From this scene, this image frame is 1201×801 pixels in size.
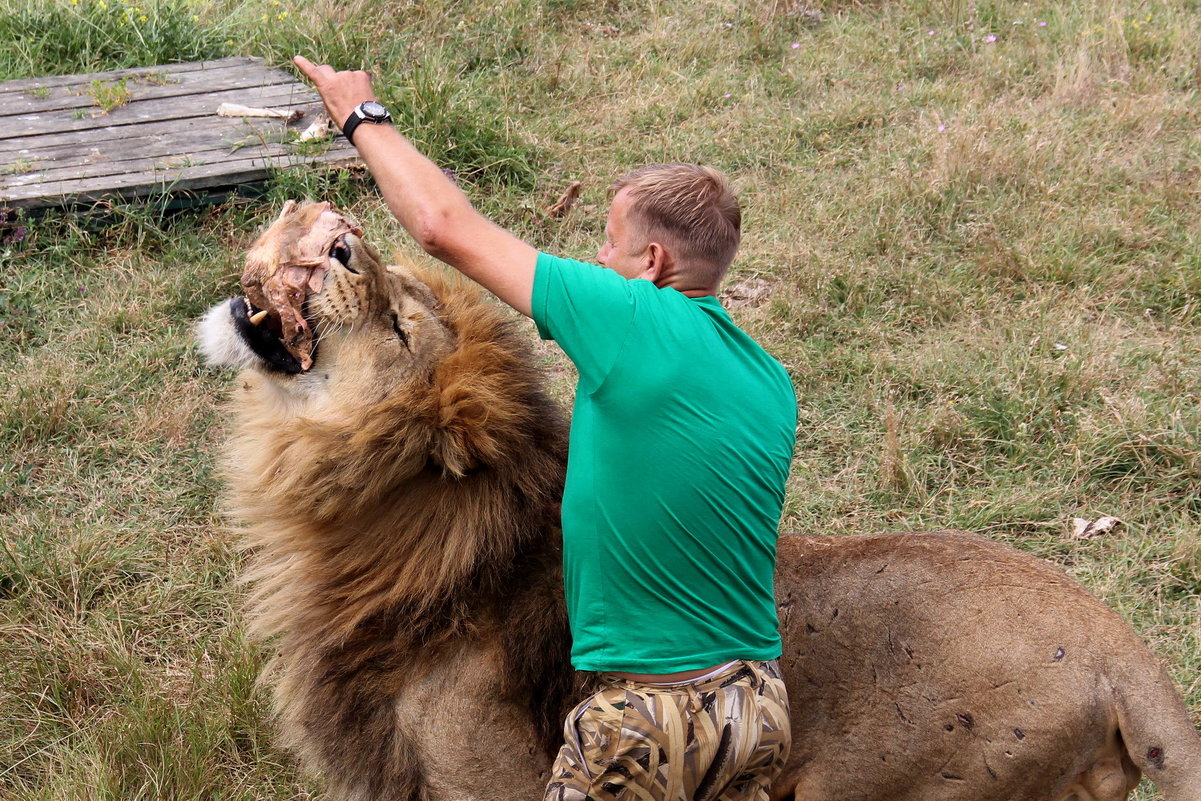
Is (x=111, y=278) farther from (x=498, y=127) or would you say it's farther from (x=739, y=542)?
(x=739, y=542)

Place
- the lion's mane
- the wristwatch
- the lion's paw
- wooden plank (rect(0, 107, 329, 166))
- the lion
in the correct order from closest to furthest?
1. the wristwatch
2. the lion
3. the lion's mane
4. the lion's paw
5. wooden plank (rect(0, 107, 329, 166))

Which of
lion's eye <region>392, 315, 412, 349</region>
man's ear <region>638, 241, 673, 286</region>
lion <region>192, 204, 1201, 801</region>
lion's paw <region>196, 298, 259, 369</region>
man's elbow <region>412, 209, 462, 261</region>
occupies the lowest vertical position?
lion <region>192, 204, 1201, 801</region>

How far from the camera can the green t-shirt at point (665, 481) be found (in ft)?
7.82

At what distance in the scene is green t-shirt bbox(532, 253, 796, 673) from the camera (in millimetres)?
2385

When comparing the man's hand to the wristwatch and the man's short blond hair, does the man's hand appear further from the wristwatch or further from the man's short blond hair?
the man's short blond hair

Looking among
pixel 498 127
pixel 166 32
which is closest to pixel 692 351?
pixel 498 127

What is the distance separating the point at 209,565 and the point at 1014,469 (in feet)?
10.4

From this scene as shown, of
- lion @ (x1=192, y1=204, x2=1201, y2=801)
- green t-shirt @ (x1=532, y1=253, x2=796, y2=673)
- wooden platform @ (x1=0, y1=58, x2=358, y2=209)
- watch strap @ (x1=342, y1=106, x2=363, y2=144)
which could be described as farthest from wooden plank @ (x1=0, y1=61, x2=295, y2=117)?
green t-shirt @ (x1=532, y1=253, x2=796, y2=673)

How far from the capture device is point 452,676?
9.39 feet

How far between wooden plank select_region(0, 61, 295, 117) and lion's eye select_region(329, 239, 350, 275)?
173 inches

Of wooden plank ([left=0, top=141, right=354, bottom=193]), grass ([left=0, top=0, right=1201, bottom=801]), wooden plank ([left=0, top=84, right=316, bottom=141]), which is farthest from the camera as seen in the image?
wooden plank ([left=0, top=84, right=316, bottom=141])

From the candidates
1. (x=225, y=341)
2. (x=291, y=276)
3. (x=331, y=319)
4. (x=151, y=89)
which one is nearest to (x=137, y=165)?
(x=151, y=89)

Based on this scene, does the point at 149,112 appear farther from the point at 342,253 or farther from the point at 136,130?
the point at 342,253

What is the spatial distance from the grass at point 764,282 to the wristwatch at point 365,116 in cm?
192
